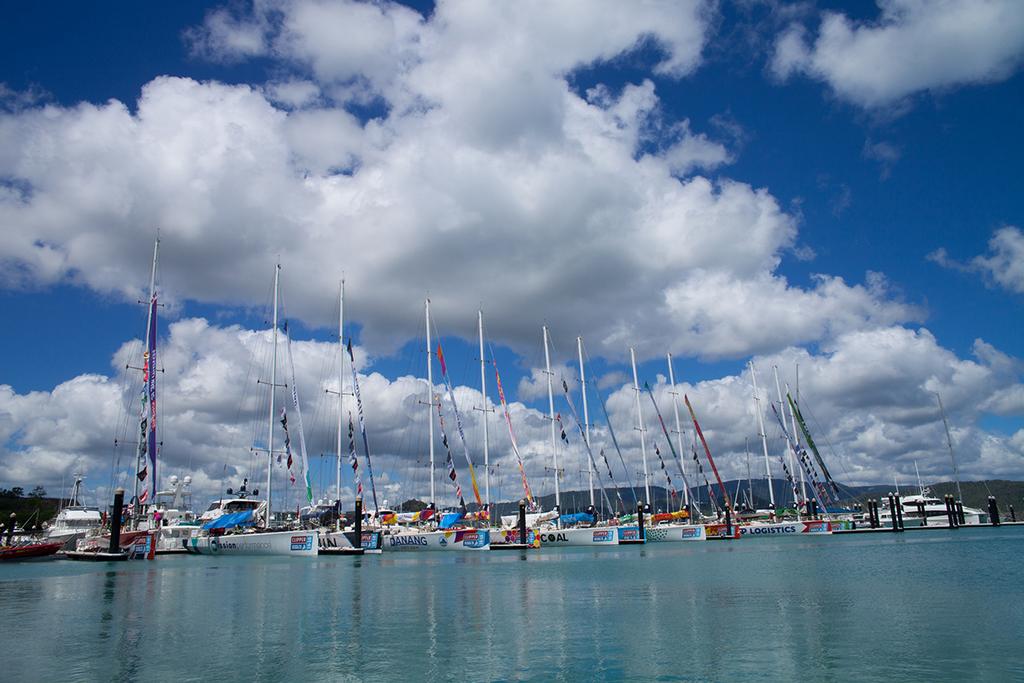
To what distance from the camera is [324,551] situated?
75.2 metres

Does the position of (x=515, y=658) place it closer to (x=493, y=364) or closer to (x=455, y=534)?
(x=455, y=534)

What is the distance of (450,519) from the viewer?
81438 millimetres

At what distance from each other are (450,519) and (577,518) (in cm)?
2001

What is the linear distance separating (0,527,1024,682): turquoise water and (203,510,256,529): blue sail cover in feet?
103

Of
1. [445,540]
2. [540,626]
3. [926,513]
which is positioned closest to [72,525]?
[445,540]

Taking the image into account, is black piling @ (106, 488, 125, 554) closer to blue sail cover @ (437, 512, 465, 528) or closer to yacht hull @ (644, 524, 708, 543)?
blue sail cover @ (437, 512, 465, 528)

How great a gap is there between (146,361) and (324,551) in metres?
25.6

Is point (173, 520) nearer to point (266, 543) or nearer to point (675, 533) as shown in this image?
point (266, 543)

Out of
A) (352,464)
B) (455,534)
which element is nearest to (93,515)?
(352,464)

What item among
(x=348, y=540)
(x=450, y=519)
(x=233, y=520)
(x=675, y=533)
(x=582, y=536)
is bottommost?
(x=675, y=533)

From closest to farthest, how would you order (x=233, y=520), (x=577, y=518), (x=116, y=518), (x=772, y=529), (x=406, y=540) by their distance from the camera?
1. (x=116, y=518)
2. (x=233, y=520)
3. (x=406, y=540)
4. (x=577, y=518)
5. (x=772, y=529)

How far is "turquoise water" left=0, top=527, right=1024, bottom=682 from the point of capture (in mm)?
18375

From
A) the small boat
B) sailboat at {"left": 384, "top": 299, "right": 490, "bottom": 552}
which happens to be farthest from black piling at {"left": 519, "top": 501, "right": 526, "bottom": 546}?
the small boat

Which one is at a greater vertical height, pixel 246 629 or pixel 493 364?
pixel 493 364
